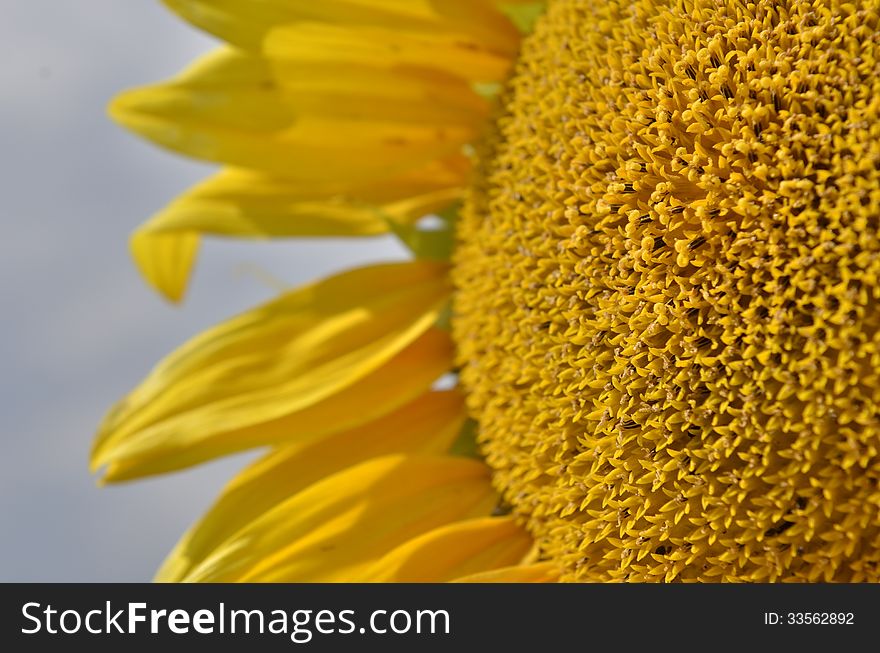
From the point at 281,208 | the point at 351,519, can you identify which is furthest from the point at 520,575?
the point at 281,208

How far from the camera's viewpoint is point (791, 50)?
98 centimetres

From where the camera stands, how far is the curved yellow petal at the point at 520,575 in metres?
1.29

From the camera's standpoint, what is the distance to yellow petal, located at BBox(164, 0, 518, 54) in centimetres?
151

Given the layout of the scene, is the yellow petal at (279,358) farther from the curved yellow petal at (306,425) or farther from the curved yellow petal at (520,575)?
the curved yellow petal at (520,575)

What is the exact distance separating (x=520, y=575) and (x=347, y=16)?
83 centimetres

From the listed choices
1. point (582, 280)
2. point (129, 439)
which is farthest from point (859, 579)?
point (129, 439)

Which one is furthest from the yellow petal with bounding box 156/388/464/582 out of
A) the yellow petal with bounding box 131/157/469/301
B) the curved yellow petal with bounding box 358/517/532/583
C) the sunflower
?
the yellow petal with bounding box 131/157/469/301

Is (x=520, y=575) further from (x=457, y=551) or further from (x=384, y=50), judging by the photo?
(x=384, y=50)

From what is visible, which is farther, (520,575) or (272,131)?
(272,131)

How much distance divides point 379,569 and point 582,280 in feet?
1.64

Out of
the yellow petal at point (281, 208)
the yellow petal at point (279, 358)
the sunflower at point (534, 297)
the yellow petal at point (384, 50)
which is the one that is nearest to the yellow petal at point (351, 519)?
the sunflower at point (534, 297)

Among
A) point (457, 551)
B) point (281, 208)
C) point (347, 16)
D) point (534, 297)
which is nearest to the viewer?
point (534, 297)

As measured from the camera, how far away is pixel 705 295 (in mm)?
999
